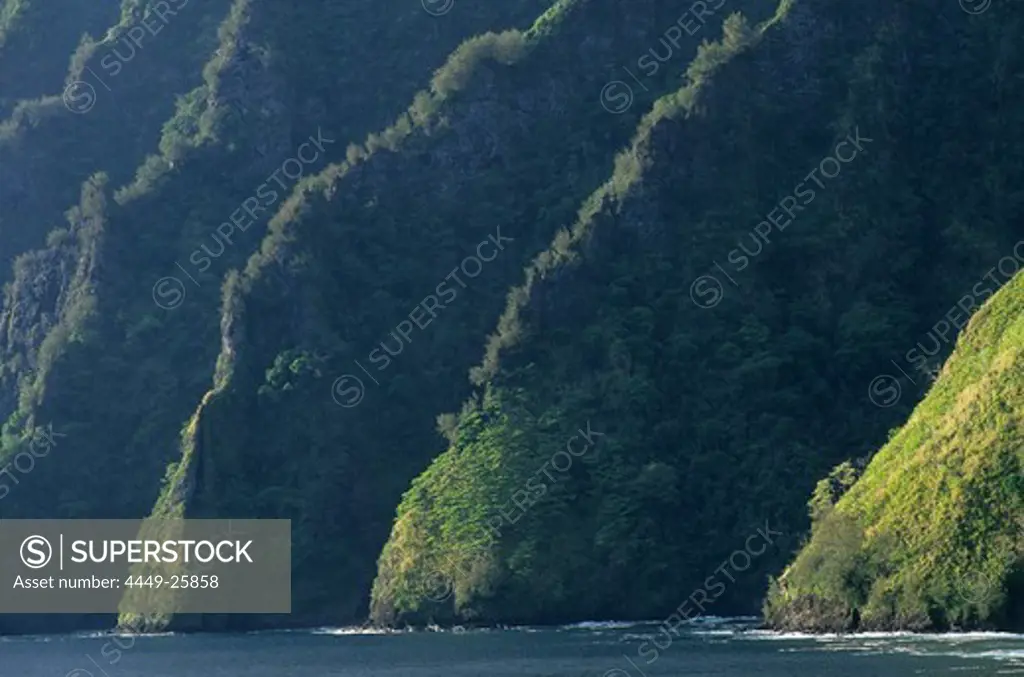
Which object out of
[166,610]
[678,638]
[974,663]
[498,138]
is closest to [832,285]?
[498,138]

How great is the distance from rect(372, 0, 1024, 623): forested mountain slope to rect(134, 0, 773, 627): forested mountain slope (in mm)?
10016

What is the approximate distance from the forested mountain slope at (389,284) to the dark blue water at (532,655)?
17.3m

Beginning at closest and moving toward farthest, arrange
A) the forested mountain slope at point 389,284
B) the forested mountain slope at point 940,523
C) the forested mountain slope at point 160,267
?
the forested mountain slope at point 940,523 → the forested mountain slope at point 389,284 → the forested mountain slope at point 160,267

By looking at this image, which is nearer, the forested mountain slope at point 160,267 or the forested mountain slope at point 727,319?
the forested mountain slope at point 727,319

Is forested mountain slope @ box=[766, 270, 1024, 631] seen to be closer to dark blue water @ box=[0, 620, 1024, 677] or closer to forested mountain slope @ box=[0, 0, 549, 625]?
dark blue water @ box=[0, 620, 1024, 677]

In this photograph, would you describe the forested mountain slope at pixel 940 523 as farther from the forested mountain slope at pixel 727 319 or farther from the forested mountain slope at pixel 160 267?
the forested mountain slope at pixel 160 267

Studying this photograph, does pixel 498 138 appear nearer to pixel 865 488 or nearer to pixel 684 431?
pixel 684 431

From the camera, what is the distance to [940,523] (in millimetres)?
104938

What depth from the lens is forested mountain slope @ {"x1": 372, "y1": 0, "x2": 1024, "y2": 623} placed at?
140 m

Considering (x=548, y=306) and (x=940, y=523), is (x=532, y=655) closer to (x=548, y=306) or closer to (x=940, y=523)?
(x=940, y=523)

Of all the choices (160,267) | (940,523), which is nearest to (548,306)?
(160,267)

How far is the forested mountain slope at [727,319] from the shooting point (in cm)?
13962

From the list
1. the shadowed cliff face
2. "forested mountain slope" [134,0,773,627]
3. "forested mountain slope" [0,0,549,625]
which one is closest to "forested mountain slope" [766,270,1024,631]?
the shadowed cliff face

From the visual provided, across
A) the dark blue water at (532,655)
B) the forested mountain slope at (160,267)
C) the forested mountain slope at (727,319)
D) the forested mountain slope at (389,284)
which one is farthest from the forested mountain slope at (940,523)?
the forested mountain slope at (160,267)
